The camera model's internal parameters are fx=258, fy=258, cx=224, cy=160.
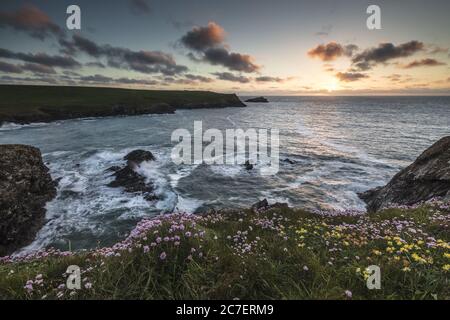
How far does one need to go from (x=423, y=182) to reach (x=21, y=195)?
25251mm

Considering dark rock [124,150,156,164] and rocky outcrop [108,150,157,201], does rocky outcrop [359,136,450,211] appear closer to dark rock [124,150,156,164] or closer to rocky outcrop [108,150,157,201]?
rocky outcrop [108,150,157,201]

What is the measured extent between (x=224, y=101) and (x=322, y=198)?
509ft

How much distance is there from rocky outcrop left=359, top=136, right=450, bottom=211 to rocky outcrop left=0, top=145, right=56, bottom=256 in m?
21.1

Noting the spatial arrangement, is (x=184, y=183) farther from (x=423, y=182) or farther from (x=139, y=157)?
(x=423, y=182)

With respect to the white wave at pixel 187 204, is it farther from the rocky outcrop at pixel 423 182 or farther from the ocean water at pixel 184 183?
the rocky outcrop at pixel 423 182

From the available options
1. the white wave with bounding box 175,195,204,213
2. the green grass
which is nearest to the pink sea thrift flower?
the green grass

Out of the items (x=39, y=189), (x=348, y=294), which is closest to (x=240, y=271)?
(x=348, y=294)

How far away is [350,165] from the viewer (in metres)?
31.7

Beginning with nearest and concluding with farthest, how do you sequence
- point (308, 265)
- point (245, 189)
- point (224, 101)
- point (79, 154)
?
point (308, 265) < point (245, 189) < point (79, 154) < point (224, 101)

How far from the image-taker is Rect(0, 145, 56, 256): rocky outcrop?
47.5 ft

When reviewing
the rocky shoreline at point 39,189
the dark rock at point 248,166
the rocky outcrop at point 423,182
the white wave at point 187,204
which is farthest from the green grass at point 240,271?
the dark rock at point 248,166

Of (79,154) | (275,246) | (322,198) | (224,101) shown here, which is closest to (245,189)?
(322,198)

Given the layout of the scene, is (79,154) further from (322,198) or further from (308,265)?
(308,265)

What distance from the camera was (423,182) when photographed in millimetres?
15375
